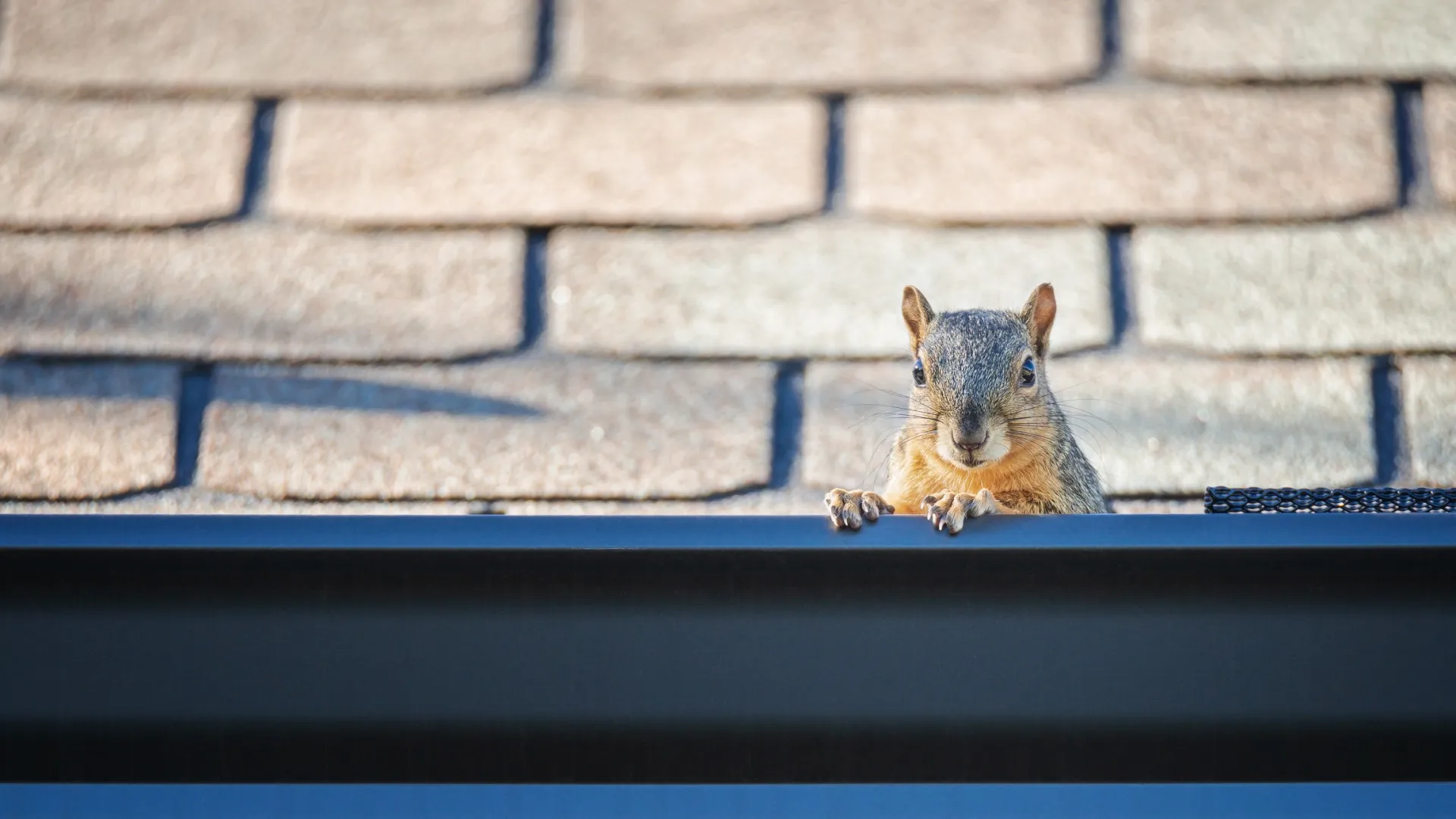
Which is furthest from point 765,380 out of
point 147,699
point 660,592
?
point 147,699

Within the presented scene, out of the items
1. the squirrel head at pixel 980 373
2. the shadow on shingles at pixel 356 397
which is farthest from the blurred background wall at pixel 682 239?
the squirrel head at pixel 980 373

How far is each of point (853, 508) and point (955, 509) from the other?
0.07 meters

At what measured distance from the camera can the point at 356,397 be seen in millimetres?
1594

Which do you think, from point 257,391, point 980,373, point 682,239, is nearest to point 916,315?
point 980,373

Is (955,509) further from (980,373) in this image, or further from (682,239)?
(682,239)

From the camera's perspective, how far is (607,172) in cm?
168

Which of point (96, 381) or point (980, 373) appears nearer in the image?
point (980, 373)

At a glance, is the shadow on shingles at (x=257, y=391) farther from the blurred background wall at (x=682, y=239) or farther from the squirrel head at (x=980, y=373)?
the squirrel head at (x=980, y=373)

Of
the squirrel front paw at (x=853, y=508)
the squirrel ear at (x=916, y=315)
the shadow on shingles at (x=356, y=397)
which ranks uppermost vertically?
the squirrel ear at (x=916, y=315)

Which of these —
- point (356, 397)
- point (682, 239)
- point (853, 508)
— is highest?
point (682, 239)

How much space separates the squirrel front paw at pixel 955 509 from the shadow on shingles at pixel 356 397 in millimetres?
555

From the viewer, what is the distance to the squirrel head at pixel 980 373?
146cm

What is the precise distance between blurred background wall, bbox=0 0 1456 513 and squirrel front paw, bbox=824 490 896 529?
0.34m

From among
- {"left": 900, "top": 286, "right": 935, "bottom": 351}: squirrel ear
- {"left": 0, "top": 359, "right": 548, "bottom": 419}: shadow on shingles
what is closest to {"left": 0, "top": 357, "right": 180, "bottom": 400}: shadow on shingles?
{"left": 0, "top": 359, "right": 548, "bottom": 419}: shadow on shingles
